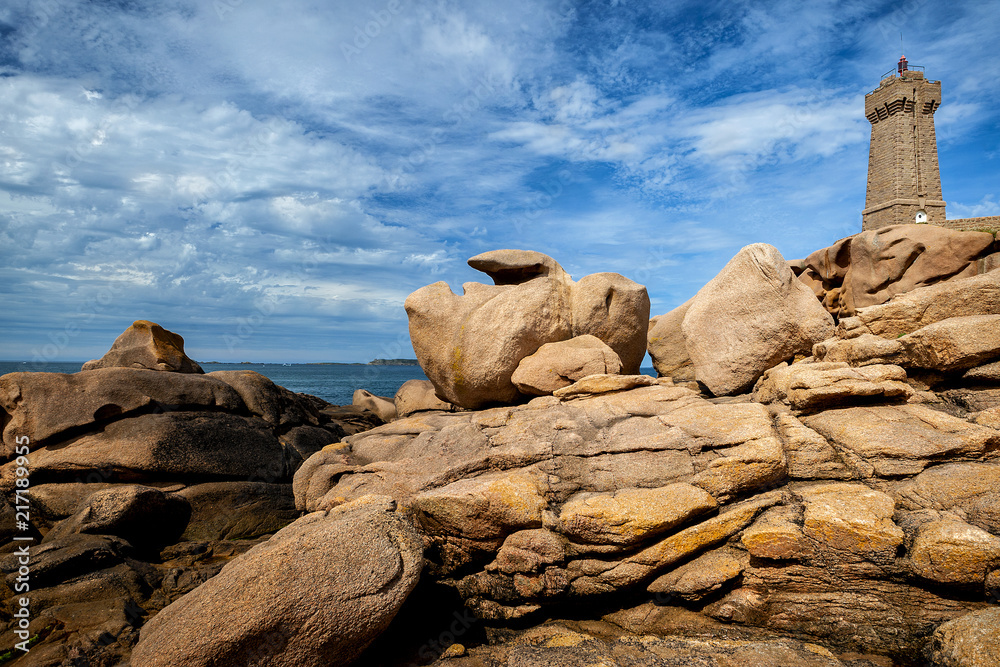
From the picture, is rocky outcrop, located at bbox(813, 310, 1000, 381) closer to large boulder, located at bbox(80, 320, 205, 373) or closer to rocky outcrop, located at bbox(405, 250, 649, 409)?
rocky outcrop, located at bbox(405, 250, 649, 409)

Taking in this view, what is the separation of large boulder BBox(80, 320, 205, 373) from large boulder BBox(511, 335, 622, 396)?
1018 centimetres

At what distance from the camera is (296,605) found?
17.5ft

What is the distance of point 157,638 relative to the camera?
5.35 metres

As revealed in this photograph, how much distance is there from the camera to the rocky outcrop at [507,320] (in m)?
11.3

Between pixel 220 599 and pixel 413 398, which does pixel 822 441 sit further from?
pixel 413 398

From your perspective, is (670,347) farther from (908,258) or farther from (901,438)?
(908,258)

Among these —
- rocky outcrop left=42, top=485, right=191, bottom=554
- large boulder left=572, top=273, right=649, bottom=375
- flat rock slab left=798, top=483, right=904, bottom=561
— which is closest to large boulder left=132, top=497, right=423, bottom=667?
rocky outcrop left=42, top=485, right=191, bottom=554

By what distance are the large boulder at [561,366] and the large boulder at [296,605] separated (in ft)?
17.0

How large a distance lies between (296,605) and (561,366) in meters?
6.59

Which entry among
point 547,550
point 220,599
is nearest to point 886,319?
point 547,550

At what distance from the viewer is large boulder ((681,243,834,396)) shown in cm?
957

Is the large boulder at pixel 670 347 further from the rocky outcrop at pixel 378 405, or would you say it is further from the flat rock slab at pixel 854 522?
the rocky outcrop at pixel 378 405

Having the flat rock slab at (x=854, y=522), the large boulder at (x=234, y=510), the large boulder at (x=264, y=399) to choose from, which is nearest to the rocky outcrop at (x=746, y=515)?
the flat rock slab at (x=854, y=522)

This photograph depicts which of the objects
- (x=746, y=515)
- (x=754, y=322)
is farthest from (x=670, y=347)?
(x=746, y=515)
